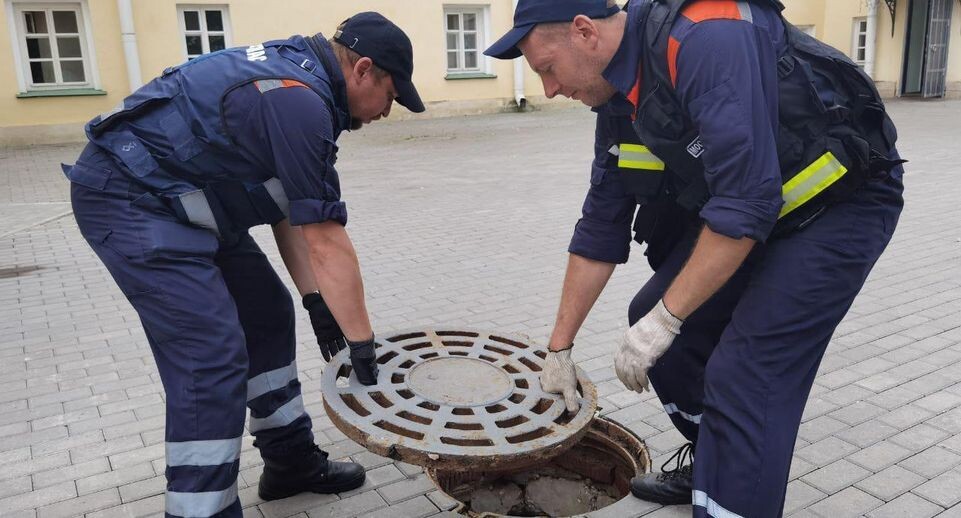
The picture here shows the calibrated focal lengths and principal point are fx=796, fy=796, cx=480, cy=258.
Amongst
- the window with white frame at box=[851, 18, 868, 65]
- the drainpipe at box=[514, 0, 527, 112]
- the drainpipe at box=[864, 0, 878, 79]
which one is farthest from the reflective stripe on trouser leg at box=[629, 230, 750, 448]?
the window with white frame at box=[851, 18, 868, 65]

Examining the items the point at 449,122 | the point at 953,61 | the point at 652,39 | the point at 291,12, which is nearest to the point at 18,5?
Result: the point at 291,12

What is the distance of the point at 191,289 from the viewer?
216 cm

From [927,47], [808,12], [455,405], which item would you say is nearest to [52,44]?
[455,405]

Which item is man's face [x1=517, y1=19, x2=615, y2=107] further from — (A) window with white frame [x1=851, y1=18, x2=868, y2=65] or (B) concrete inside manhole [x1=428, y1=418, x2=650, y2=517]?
(A) window with white frame [x1=851, y1=18, x2=868, y2=65]

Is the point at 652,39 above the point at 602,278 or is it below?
above

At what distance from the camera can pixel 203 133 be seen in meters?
2.22

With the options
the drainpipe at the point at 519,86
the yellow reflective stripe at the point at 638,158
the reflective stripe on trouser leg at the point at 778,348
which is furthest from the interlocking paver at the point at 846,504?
the drainpipe at the point at 519,86

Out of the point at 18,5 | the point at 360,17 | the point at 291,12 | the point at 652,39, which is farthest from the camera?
the point at 291,12

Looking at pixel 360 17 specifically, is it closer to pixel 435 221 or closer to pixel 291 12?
pixel 435 221

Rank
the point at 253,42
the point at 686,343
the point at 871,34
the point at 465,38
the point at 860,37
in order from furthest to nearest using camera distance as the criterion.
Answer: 1. the point at 860,37
2. the point at 871,34
3. the point at 465,38
4. the point at 253,42
5. the point at 686,343

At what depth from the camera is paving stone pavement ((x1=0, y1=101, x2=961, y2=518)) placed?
277 cm

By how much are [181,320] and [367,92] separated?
0.86 m

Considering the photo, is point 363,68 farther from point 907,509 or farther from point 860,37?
point 860,37

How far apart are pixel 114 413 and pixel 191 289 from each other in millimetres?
1602
